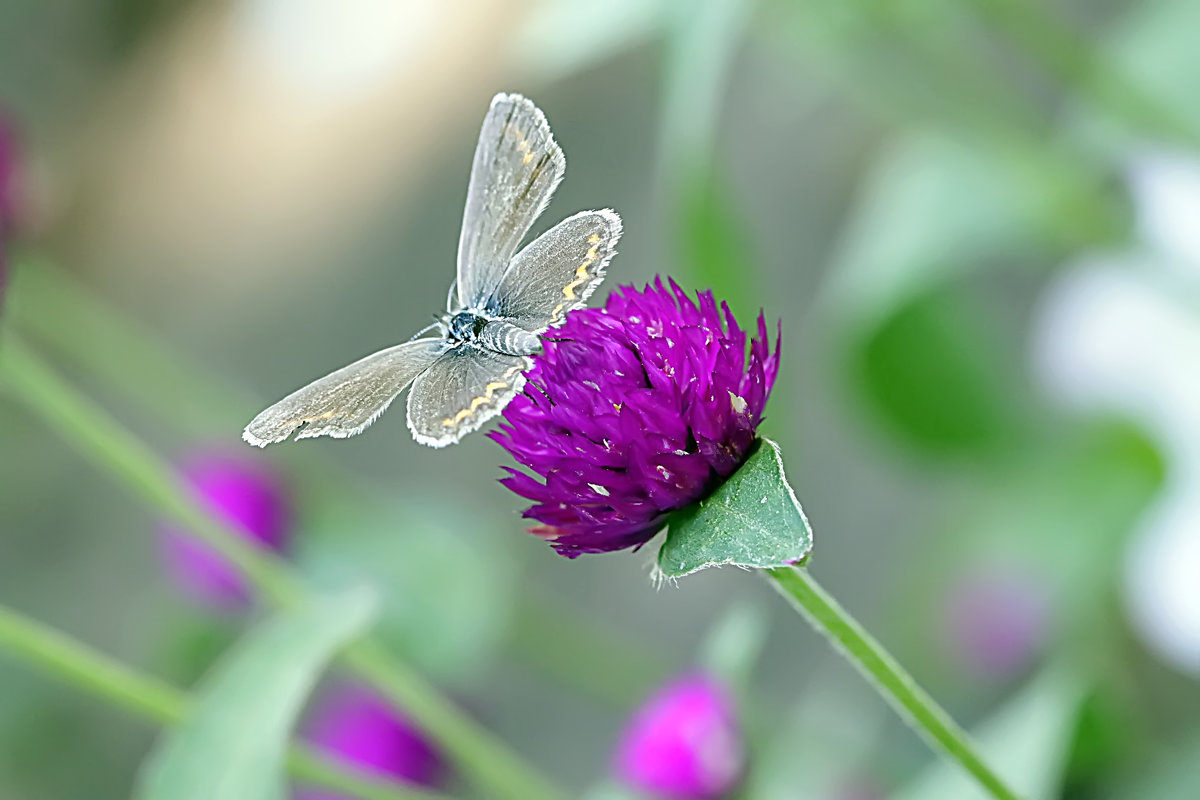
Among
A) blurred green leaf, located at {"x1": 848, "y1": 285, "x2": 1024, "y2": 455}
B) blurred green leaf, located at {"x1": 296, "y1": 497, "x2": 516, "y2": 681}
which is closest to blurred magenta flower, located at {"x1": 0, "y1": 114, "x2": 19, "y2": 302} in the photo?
blurred green leaf, located at {"x1": 296, "y1": 497, "x2": 516, "y2": 681}

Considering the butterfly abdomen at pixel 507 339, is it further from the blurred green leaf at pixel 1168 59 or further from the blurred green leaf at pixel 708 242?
the blurred green leaf at pixel 1168 59

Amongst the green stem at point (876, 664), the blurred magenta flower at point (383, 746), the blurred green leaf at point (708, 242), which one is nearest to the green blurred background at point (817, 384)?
the blurred green leaf at point (708, 242)

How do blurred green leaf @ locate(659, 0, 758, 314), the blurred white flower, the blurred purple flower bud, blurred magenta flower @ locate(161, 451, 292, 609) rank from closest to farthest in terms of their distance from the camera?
1. blurred green leaf @ locate(659, 0, 758, 314)
2. the blurred white flower
3. the blurred purple flower bud
4. blurred magenta flower @ locate(161, 451, 292, 609)

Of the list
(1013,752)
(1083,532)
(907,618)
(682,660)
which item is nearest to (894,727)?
(907,618)

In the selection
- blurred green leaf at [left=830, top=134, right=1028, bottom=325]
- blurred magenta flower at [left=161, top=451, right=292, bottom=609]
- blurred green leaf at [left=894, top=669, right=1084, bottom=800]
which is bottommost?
blurred magenta flower at [left=161, top=451, right=292, bottom=609]

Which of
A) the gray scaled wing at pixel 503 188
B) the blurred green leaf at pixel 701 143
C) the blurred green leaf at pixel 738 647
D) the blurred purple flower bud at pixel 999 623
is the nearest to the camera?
the gray scaled wing at pixel 503 188

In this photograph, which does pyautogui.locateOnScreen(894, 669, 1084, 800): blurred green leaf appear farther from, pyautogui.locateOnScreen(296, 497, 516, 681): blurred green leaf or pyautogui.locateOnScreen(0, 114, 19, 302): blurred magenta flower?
pyautogui.locateOnScreen(0, 114, 19, 302): blurred magenta flower
